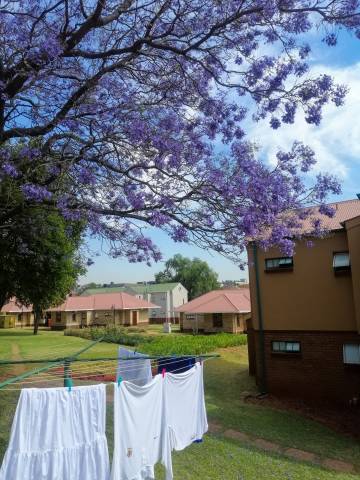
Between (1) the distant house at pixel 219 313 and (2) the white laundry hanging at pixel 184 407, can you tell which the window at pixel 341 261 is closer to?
(2) the white laundry hanging at pixel 184 407

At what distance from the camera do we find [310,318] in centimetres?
1545

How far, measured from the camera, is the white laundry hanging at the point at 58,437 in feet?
16.8

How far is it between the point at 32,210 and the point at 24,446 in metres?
6.87

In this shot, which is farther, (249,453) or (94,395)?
(249,453)

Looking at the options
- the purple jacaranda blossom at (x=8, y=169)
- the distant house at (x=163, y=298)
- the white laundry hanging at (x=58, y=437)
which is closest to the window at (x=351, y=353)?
the white laundry hanging at (x=58, y=437)

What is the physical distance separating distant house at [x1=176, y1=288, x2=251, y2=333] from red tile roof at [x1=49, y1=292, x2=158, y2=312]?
46.4 ft

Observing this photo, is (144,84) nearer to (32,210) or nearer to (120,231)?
(120,231)

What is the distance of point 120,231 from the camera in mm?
9992

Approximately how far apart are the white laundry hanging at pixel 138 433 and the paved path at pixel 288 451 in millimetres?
3956

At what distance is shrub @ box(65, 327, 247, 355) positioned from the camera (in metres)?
25.8

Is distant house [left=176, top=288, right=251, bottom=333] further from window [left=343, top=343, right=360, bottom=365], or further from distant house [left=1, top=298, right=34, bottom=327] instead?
distant house [left=1, top=298, right=34, bottom=327]

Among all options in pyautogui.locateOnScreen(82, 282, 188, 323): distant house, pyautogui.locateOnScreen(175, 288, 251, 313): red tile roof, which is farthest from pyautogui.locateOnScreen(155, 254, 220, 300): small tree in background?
pyautogui.locateOnScreen(175, 288, 251, 313): red tile roof

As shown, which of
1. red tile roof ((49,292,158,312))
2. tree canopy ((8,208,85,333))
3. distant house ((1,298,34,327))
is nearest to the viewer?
tree canopy ((8,208,85,333))

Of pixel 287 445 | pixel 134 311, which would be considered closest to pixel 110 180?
pixel 287 445
